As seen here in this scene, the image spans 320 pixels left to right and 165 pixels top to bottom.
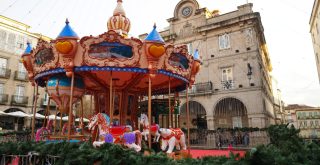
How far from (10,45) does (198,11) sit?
762 inches

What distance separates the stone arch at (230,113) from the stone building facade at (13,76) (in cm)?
1852

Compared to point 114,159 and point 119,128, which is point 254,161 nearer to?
point 114,159

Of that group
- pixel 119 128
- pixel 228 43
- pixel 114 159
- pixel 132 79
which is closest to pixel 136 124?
pixel 132 79

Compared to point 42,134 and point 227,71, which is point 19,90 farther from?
point 227,71

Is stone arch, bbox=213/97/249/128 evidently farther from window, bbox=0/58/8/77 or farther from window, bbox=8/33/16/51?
window, bbox=8/33/16/51

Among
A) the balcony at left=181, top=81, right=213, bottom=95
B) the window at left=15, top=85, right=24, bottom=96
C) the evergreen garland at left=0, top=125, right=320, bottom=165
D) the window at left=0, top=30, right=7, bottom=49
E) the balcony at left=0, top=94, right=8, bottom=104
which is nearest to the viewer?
the evergreen garland at left=0, top=125, right=320, bottom=165

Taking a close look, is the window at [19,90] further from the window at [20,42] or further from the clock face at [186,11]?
the clock face at [186,11]

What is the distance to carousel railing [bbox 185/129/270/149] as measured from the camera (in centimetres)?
1491

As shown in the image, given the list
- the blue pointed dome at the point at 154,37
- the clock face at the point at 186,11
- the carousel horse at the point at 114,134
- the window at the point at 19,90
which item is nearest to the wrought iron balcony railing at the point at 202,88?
the clock face at the point at 186,11

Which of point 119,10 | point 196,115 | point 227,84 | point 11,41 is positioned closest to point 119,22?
point 119,10

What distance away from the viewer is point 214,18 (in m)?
20.8

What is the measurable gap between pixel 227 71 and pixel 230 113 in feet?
11.9

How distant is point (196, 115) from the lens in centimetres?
2145

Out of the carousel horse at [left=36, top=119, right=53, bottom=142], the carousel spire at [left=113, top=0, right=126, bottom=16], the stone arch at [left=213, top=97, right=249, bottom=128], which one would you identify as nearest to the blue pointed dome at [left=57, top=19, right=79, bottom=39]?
the carousel spire at [left=113, top=0, right=126, bottom=16]
